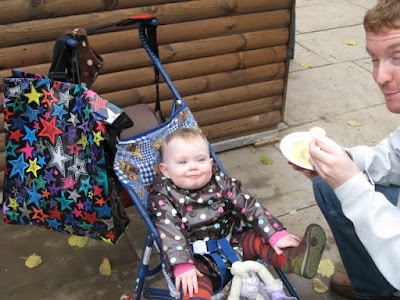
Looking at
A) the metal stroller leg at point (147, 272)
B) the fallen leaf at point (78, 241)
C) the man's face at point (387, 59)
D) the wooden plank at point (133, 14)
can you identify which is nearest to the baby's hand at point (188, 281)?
the metal stroller leg at point (147, 272)

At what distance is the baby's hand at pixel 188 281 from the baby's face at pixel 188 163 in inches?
19.7

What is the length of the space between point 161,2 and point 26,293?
7.37 feet

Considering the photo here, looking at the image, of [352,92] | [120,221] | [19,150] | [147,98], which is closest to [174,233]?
[120,221]

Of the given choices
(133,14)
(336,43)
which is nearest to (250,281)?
(133,14)

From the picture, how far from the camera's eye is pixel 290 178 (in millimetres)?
4090

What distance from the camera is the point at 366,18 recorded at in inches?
78.5

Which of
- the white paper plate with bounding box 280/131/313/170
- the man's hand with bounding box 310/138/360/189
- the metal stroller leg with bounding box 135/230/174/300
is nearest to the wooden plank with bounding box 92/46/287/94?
the metal stroller leg with bounding box 135/230/174/300

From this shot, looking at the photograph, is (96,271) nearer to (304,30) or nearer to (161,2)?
(161,2)

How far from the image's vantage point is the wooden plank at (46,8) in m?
3.13

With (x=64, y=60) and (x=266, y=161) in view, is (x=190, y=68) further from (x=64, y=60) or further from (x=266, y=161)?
(x=64, y=60)

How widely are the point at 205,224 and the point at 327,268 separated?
1083 millimetres

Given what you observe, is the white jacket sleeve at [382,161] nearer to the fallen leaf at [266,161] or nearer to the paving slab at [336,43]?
the fallen leaf at [266,161]

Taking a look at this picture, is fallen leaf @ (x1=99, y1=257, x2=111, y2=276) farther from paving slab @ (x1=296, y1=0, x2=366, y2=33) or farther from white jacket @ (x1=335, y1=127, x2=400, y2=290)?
paving slab @ (x1=296, y1=0, x2=366, y2=33)

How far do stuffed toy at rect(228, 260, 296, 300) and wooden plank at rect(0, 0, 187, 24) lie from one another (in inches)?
83.3
